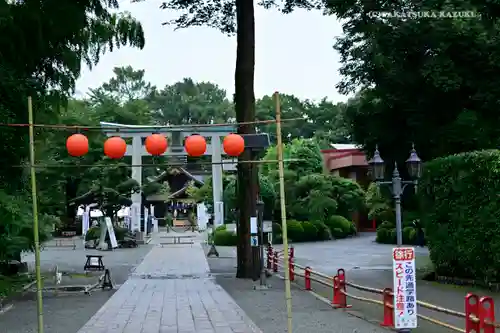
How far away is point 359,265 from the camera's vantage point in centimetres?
2266

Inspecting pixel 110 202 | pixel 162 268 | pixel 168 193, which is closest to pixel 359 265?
pixel 162 268

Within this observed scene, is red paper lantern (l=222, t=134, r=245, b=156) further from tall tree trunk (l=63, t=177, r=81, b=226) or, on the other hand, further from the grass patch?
tall tree trunk (l=63, t=177, r=81, b=226)

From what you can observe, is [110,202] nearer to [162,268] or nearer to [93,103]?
[162,268]

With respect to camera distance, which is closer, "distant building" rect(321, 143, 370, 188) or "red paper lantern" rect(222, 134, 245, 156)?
"red paper lantern" rect(222, 134, 245, 156)

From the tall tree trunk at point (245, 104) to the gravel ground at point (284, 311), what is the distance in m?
1.00

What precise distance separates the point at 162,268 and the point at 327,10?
10549mm

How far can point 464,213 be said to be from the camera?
50.4 ft

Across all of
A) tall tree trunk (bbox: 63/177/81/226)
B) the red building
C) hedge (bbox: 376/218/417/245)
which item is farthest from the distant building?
tall tree trunk (bbox: 63/177/81/226)

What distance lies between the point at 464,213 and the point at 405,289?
7663mm

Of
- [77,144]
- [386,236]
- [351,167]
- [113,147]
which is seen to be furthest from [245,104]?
[351,167]

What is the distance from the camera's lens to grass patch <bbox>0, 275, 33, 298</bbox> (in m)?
13.5

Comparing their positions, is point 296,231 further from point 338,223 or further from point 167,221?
point 167,221

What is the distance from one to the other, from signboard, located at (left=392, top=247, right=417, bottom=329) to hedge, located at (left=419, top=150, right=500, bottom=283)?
6.40 meters

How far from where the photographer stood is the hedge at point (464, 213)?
14.3 m
